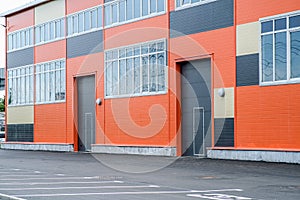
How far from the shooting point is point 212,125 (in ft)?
95.3

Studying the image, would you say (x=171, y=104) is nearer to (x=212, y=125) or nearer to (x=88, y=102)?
(x=212, y=125)

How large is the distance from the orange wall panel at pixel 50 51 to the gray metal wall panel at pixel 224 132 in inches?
630

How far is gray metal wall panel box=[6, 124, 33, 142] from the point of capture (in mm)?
45562

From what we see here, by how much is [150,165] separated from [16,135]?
24893 mm

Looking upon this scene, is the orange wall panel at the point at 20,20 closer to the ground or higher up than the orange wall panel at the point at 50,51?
higher up

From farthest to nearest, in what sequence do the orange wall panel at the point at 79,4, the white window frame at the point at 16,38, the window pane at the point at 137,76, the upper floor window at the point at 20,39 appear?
the upper floor window at the point at 20,39 < the white window frame at the point at 16,38 < the orange wall panel at the point at 79,4 < the window pane at the point at 137,76

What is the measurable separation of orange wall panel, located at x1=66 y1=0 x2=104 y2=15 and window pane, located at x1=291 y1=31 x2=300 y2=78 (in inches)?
621

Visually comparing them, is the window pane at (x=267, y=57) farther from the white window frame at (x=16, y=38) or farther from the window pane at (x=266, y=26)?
the white window frame at (x=16, y=38)

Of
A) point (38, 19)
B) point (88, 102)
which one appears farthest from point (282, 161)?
point (38, 19)

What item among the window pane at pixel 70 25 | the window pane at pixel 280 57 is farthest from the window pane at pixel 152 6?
the window pane at pixel 280 57

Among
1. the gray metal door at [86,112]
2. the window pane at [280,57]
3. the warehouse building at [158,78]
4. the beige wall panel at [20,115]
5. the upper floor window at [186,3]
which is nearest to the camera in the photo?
the window pane at [280,57]

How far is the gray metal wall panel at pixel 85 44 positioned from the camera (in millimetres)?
37781

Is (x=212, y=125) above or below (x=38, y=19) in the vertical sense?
below

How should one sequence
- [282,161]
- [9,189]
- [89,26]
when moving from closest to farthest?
[9,189]
[282,161]
[89,26]
